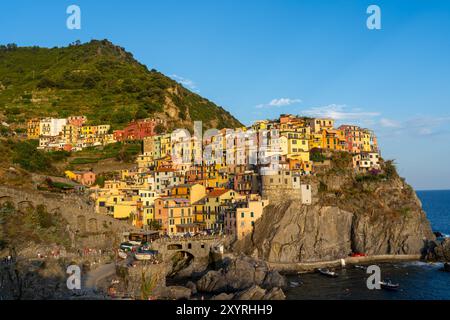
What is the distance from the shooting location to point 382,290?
4997 cm

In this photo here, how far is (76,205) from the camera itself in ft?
188

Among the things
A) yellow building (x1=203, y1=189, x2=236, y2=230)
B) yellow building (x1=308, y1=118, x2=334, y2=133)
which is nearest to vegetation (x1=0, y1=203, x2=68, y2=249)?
yellow building (x1=203, y1=189, x2=236, y2=230)

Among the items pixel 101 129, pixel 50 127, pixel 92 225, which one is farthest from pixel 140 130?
pixel 92 225

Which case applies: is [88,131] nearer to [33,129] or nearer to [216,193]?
[33,129]

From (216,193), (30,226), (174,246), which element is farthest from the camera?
(216,193)

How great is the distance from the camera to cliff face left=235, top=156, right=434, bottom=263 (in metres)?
60.9

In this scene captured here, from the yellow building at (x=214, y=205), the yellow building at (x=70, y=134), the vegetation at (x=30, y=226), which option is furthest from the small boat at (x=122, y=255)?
the yellow building at (x=70, y=134)

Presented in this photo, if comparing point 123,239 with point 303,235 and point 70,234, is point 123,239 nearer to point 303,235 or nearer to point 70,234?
point 70,234

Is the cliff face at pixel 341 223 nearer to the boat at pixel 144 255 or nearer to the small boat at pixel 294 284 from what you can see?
the small boat at pixel 294 284

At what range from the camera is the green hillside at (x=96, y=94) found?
378 feet

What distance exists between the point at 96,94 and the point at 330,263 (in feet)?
283

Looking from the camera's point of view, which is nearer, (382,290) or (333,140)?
(382,290)

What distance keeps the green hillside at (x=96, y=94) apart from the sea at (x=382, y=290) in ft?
211
